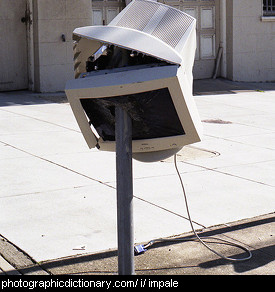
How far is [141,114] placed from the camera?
366 cm

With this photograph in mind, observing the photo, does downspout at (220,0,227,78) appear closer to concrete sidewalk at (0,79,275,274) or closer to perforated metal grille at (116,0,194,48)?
concrete sidewalk at (0,79,275,274)

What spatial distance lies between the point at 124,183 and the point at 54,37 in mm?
A: 10524

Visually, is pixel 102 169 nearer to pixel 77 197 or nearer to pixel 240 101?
pixel 77 197

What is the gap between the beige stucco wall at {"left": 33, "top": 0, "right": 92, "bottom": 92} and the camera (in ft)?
44.4

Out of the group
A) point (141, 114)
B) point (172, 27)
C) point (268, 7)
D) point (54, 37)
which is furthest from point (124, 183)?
point (268, 7)

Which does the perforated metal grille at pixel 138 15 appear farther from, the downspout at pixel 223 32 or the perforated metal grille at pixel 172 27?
the downspout at pixel 223 32

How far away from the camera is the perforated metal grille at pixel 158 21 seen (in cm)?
366

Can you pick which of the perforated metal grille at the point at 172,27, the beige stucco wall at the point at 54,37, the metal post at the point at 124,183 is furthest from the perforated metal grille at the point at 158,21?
the beige stucco wall at the point at 54,37

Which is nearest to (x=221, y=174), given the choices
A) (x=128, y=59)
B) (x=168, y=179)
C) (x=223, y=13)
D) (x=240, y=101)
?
(x=168, y=179)

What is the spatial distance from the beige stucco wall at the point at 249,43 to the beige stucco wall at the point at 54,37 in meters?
3.83

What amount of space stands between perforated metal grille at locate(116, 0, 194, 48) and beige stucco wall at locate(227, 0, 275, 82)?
1208cm

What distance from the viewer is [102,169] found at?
7324 millimetres

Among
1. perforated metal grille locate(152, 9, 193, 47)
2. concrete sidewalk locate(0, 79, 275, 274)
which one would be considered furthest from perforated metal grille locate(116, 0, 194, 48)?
concrete sidewalk locate(0, 79, 275, 274)

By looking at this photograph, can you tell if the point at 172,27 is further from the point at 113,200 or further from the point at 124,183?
the point at 113,200
